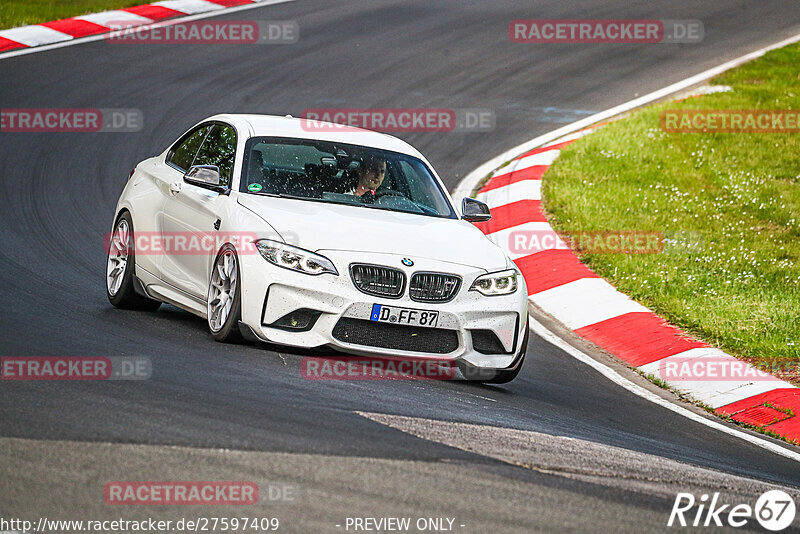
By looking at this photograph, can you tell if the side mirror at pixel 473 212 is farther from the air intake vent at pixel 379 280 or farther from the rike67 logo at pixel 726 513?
the rike67 logo at pixel 726 513

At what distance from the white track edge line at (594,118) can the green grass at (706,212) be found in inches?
25.4

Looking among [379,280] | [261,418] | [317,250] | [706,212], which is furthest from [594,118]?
[261,418]

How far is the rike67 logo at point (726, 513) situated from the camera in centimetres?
480

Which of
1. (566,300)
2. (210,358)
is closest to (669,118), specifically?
(566,300)

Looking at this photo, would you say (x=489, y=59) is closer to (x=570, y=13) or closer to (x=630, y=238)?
(x=570, y=13)

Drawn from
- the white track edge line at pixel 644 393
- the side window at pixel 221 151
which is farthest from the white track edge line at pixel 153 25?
the white track edge line at pixel 644 393

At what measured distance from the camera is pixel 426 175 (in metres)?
8.88

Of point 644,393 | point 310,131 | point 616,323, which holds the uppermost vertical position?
point 310,131

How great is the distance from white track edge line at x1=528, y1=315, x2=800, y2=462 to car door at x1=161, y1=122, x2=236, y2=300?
3.15 m

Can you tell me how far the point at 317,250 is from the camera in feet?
23.7

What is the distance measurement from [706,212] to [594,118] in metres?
4.45

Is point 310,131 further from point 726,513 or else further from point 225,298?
point 726,513

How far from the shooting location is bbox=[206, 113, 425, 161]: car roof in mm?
8570

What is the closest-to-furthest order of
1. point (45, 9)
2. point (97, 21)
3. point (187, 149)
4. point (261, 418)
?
point (261, 418) < point (187, 149) < point (97, 21) < point (45, 9)
